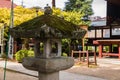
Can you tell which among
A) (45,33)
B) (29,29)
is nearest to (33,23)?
(29,29)

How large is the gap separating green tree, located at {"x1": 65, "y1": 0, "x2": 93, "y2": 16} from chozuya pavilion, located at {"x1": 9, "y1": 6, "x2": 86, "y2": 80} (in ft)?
83.5

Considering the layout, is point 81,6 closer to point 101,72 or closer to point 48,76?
point 101,72

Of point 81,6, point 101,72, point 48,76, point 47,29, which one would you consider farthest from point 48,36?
point 81,6

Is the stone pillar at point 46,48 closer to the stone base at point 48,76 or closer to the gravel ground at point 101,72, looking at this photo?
the stone base at point 48,76

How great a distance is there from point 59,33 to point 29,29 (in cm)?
66

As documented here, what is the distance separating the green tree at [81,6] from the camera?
31.5m

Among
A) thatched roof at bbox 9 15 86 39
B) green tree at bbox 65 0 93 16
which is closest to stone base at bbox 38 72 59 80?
thatched roof at bbox 9 15 86 39

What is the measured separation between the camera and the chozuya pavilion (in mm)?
5699

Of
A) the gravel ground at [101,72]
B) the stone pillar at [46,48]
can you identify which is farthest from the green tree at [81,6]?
the stone pillar at [46,48]

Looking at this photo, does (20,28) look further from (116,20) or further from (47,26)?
(116,20)

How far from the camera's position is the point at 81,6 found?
106 ft

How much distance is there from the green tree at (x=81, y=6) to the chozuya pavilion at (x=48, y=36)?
25449mm

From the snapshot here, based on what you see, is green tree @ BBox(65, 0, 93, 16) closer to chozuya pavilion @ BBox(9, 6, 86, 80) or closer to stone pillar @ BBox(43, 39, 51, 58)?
chozuya pavilion @ BBox(9, 6, 86, 80)

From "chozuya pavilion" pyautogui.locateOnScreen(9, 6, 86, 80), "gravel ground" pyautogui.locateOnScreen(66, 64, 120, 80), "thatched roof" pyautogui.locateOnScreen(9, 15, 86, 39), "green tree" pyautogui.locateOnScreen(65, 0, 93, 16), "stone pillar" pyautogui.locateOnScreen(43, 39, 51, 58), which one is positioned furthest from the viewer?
"green tree" pyautogui.locateOnScreen(65, 0, 93, 16)
